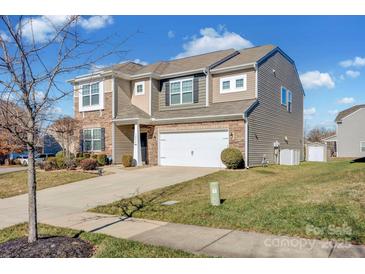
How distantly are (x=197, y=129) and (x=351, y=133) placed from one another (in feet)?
89.9

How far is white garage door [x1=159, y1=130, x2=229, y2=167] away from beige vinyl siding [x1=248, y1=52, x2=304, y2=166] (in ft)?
5.82

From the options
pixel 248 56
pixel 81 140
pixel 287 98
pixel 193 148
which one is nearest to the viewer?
pixel 193 148

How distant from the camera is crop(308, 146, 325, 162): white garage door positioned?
26.4 metres

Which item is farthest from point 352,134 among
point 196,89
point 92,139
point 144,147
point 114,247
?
point 114,247

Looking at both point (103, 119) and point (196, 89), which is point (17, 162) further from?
point (196, 89)

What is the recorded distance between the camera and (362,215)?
6.70m

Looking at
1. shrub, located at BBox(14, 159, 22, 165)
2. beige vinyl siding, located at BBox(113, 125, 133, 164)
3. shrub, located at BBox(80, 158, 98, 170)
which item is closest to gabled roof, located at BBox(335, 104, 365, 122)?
beige vinyl siding, located at BBox(113, 125, 133, 164)

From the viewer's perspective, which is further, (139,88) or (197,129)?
(139,88)

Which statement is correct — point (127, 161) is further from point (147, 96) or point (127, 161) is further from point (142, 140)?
point (147, 96)

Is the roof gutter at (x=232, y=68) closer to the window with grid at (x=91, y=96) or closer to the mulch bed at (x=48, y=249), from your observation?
the window with grid at (x=91, y=96)

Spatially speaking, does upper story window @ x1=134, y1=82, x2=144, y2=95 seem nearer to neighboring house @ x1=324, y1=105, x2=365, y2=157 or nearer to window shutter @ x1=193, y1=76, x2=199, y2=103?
window shutter @ x1=193, y1=76, x2=199, y2=103

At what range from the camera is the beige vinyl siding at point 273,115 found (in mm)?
18047

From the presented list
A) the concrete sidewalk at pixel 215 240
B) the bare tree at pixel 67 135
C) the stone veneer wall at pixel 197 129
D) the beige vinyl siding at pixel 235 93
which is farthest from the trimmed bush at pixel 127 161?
the concrete sidewalk at pixel 215 240

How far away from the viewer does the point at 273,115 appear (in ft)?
67.2
